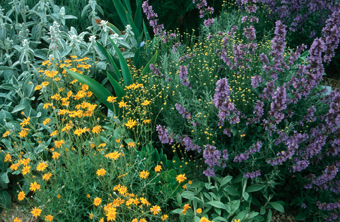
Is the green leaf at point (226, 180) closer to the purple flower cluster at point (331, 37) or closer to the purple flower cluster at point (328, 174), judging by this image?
the purple flower cluster at point (328, 174)

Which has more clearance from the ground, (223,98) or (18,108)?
(223,98)

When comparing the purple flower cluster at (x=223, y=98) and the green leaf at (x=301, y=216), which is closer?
the purple flower cluster at (x=223, y=98)

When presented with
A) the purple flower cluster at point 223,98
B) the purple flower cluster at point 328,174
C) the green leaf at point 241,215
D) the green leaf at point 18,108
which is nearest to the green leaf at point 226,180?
the green leaf at point 241,215


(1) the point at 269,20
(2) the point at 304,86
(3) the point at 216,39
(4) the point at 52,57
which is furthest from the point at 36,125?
(1) the point at 269,20

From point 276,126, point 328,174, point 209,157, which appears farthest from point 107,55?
point 328,174

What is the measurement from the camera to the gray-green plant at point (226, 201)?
2.13 metres

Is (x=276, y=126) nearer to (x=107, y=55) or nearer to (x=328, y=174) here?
(x=328, y=174)

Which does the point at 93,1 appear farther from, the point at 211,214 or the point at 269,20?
the point at 211,214

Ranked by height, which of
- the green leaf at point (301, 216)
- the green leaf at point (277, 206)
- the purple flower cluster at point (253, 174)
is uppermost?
the purple flower cluster at point (253, 174)

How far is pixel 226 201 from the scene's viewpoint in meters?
2.34

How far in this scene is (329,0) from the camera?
153 inches

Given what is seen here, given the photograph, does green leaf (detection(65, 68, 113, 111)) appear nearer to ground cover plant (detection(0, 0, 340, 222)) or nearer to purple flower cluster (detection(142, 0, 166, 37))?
ground cover plant (detection(0, 0, 340, 222))

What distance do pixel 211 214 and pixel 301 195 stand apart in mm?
736

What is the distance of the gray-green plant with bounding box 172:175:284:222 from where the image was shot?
2.13 metres
